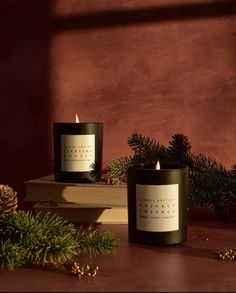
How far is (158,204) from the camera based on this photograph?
734mm

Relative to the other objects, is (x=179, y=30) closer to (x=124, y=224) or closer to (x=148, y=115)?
(x=148, y=115)

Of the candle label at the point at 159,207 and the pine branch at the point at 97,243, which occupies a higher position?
the candle label at the point at 159,207

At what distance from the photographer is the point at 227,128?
134cm

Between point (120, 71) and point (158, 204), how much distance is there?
0.68 meters

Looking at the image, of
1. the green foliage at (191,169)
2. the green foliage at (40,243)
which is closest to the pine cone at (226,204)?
the green foliage at (191,169)

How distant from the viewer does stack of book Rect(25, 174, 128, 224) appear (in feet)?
3.01

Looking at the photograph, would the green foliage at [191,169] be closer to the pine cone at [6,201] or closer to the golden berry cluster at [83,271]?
the pine cone at [6,201]

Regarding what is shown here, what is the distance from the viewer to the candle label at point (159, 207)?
733mm

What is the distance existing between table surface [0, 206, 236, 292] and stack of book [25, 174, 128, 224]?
0.14 m

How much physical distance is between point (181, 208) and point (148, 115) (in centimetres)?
62

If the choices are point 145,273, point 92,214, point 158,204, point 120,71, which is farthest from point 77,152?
point 120,71

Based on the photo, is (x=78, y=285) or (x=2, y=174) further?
(x=2, y=174)

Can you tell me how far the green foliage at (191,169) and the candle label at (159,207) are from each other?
22 centimetres

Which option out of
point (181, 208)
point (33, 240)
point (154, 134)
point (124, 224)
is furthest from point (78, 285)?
point (154, 134)
